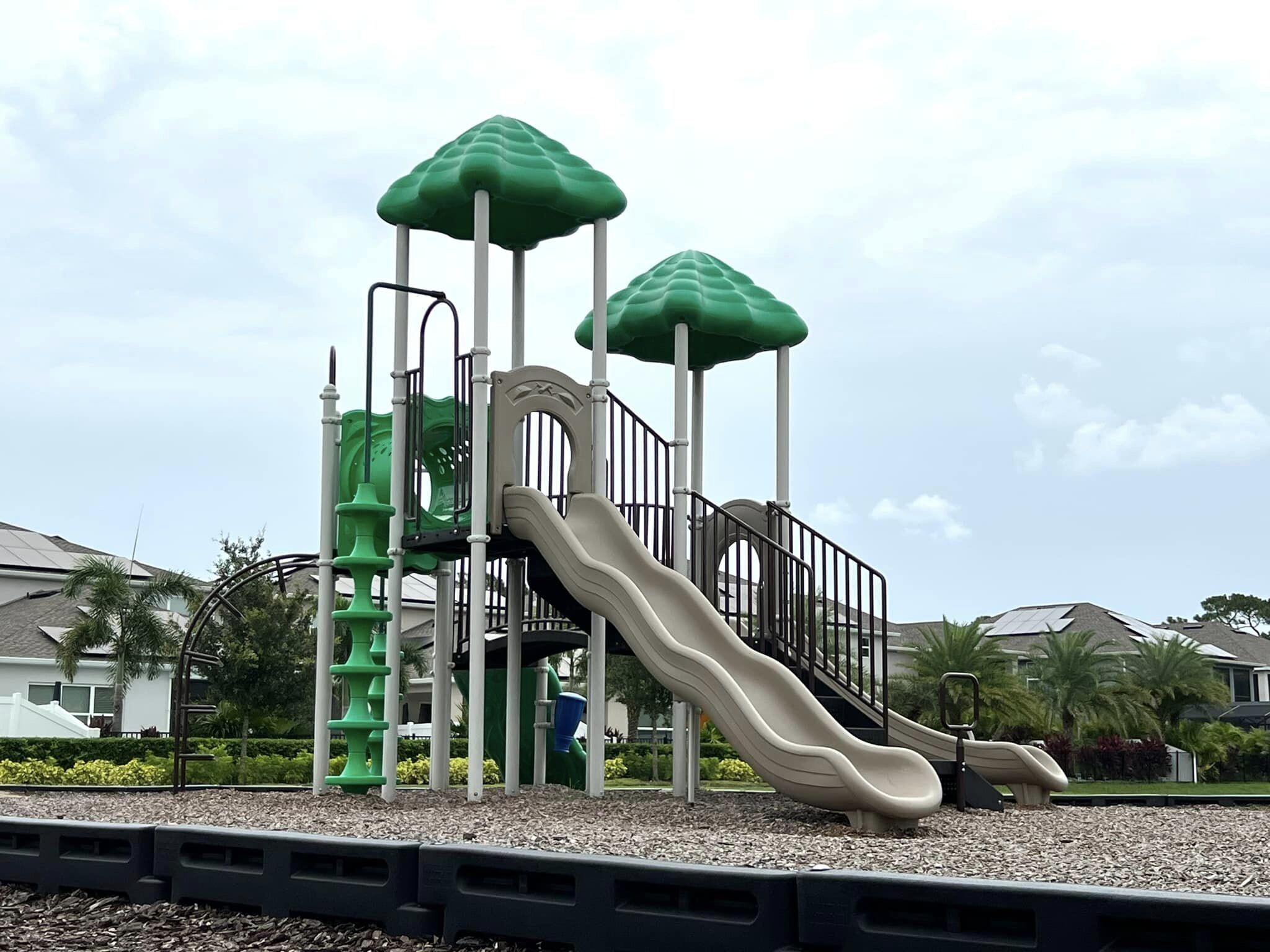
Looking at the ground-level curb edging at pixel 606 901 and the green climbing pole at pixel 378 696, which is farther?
the green climbing pole at pixel 378 696

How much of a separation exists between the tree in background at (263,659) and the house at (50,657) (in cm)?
1115

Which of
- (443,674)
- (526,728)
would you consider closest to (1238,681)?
(526,728)

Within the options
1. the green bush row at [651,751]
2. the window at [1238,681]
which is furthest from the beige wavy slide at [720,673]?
the window at [1238,681]

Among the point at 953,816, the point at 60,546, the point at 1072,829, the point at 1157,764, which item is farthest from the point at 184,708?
the point at 60,546

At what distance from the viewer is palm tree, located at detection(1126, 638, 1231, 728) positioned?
39.7 meters

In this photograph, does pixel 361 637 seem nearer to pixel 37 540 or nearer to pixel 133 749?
pixel 133 749

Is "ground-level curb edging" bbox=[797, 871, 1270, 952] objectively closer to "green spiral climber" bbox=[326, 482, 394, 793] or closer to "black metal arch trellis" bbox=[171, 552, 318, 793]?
"green spiral climber" bbox=[326, 482, 394, 793]

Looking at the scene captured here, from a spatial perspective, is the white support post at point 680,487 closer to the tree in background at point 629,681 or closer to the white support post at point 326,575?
the white support post at point 326,575

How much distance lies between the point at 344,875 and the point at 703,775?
26466mm

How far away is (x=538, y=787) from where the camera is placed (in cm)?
1686

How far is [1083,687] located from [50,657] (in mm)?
30251

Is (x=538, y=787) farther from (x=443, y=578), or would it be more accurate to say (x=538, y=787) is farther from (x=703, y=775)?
(x=703, y=775)

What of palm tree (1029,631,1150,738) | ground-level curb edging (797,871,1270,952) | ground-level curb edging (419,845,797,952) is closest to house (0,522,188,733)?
palm tree (1029,631,1150,738)

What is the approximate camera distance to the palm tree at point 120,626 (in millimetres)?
39375
